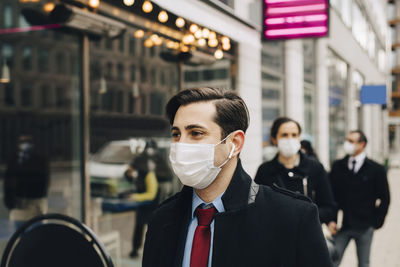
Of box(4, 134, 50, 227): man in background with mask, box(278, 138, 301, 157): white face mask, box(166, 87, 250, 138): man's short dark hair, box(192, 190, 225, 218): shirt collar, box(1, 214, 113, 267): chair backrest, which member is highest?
box(166, 87, 250, 138): man's short dark hair

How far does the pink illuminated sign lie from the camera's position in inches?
252

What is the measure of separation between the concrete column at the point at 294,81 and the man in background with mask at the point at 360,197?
15.8ft

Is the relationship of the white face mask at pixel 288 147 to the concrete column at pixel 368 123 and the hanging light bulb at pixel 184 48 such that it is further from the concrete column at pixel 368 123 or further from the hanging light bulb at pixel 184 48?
the concrete column at pixel 368 123

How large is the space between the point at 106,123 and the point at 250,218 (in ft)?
151

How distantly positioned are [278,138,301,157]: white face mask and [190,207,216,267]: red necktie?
232 centimetres

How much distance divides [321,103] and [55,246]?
433 inches

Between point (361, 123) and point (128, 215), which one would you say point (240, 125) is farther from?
point (361, 123)

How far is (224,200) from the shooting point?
5.84 feet

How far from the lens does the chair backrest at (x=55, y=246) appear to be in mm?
2650

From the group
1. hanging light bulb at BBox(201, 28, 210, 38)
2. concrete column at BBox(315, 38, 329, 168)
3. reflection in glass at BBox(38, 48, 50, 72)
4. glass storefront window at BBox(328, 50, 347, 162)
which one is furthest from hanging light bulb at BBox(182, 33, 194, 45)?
reflection in glass at BBox(38, 48, 50, 72)

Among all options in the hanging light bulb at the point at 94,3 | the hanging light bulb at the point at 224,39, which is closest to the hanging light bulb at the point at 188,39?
the hanging light bulb at the point at 224,39

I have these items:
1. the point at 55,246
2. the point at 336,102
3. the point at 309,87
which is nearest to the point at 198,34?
the point at 55,246

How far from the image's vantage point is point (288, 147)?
4.04 m

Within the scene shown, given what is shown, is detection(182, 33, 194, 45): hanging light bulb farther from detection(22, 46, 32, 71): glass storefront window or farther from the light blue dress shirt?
detection(22, 46, 32, 71): glass storefront window
